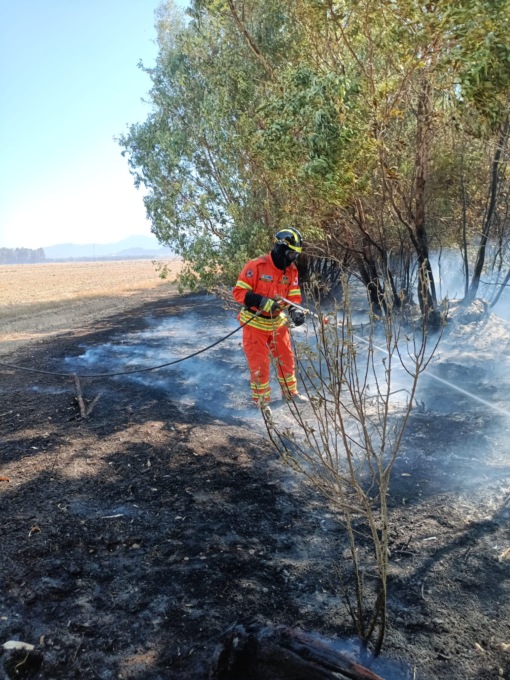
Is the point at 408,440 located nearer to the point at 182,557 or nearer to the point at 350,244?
the point at 182,557

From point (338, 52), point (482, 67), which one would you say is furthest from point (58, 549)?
point (338, 52)

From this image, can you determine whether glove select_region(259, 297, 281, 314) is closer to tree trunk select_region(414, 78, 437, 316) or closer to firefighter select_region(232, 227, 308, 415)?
firefighter select_region(232, 227, 308, 415)

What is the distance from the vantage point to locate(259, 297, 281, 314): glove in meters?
5.77

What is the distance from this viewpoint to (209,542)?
144 inches

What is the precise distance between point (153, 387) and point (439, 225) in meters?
6.99

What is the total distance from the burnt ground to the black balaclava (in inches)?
70.4

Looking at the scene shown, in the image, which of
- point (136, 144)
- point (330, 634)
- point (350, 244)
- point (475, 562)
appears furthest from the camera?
point (136, 144)

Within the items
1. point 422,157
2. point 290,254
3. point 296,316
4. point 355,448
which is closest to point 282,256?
point 290,254

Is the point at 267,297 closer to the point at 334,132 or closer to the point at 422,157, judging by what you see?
the point at 334,132

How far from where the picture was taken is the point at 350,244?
984 cm

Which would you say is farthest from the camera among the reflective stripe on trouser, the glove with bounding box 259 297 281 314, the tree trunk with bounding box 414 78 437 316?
the tree trunk with bounding box 414 78 437 316

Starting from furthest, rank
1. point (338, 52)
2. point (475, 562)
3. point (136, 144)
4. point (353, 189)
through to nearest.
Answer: point (136, 144) → point (338, 52) → point (353, 189) → point (475, 562)

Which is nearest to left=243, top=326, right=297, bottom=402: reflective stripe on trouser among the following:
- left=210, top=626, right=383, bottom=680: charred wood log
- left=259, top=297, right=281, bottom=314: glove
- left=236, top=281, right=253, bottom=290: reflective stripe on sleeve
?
left=259, top=297, right=281, bottom=314: glove

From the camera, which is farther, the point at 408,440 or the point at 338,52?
the point at 338,52
